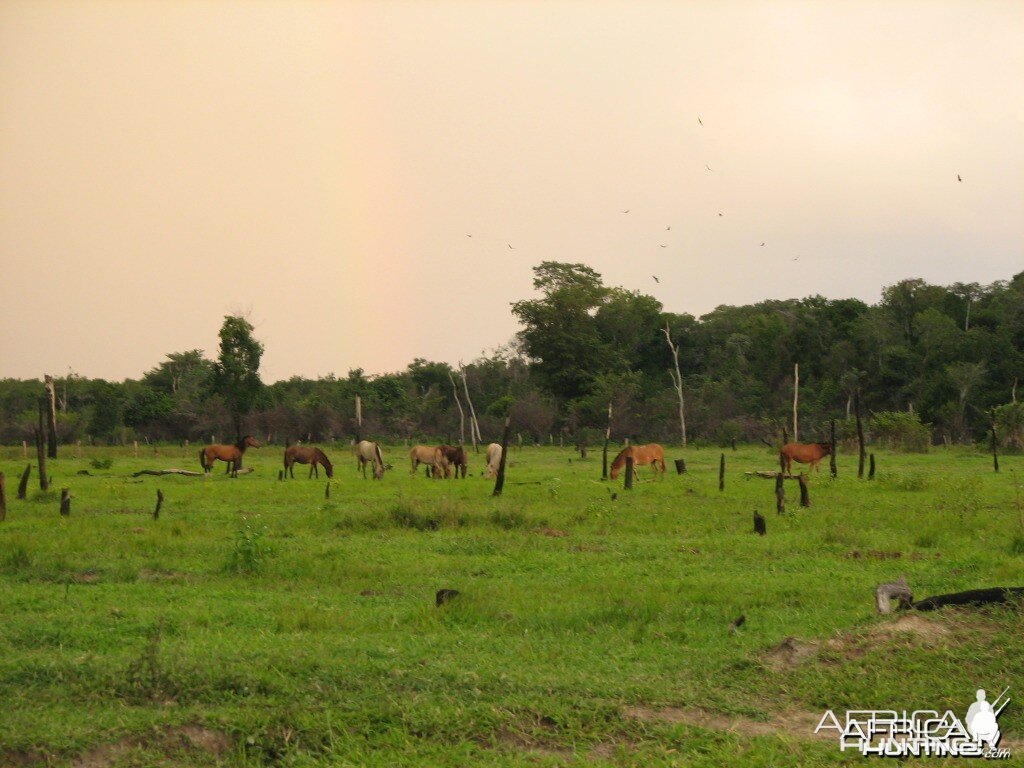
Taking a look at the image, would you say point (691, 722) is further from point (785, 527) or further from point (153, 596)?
point (785, 527)

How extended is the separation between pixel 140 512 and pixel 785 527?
10923 millimetres

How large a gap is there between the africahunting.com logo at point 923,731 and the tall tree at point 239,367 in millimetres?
44519

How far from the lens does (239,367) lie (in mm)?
48812

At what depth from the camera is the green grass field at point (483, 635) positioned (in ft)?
19.9

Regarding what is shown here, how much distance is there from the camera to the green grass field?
606cm

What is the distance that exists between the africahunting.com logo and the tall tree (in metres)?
44.5

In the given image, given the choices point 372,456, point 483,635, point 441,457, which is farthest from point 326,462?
point 483,635

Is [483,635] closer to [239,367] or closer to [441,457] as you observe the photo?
[441,457]

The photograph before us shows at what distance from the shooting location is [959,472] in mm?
25297

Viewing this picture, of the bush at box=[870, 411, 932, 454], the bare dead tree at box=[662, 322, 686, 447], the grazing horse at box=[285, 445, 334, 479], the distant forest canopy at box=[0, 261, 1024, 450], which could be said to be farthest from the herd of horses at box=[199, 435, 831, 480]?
the bare dead tree at box=[662, 322, 686, 447]

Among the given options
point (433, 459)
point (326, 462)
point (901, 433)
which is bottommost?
point (326, 462)

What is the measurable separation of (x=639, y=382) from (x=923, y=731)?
164 feet

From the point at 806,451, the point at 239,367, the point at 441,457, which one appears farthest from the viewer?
the point at 239,367

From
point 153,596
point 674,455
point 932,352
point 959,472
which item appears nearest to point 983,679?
point 153,596
